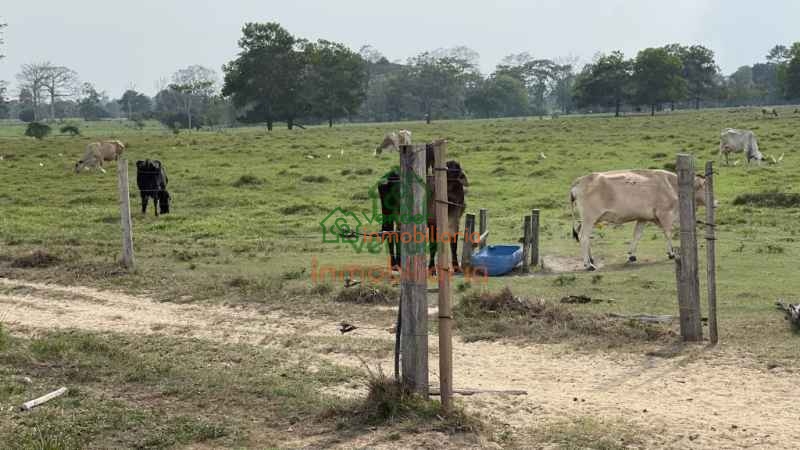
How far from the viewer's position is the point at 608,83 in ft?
244

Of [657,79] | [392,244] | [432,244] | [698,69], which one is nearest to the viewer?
[432,244]

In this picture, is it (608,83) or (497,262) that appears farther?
(608,83)

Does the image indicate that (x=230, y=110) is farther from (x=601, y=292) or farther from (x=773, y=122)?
(x=601, y=292)

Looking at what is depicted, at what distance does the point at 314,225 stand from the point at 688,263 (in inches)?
418

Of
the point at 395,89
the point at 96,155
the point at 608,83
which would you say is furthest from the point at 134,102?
the point at 96,155

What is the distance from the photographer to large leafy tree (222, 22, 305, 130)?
62.5m

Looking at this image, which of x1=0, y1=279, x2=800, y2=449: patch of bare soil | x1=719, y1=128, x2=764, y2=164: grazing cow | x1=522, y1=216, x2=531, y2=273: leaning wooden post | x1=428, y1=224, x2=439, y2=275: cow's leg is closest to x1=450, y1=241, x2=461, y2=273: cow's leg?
x1=428, y1=224, x2=439, y2=275: cow's leg

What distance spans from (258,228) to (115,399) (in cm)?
Result: 1093

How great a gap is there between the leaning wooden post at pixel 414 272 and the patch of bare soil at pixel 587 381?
60 cm

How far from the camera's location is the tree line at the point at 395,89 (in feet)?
208

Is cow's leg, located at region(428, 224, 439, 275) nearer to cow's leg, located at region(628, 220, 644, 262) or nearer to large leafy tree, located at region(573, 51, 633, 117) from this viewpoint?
cow's leg, located at region(628, 220, 644, 262)

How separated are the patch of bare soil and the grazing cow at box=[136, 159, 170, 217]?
373 inches

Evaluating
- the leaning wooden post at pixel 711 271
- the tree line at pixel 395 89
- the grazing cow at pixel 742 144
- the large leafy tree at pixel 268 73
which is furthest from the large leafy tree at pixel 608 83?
the leaning wooden post at pixel 711 271

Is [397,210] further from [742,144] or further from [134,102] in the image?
→ [134,102]
